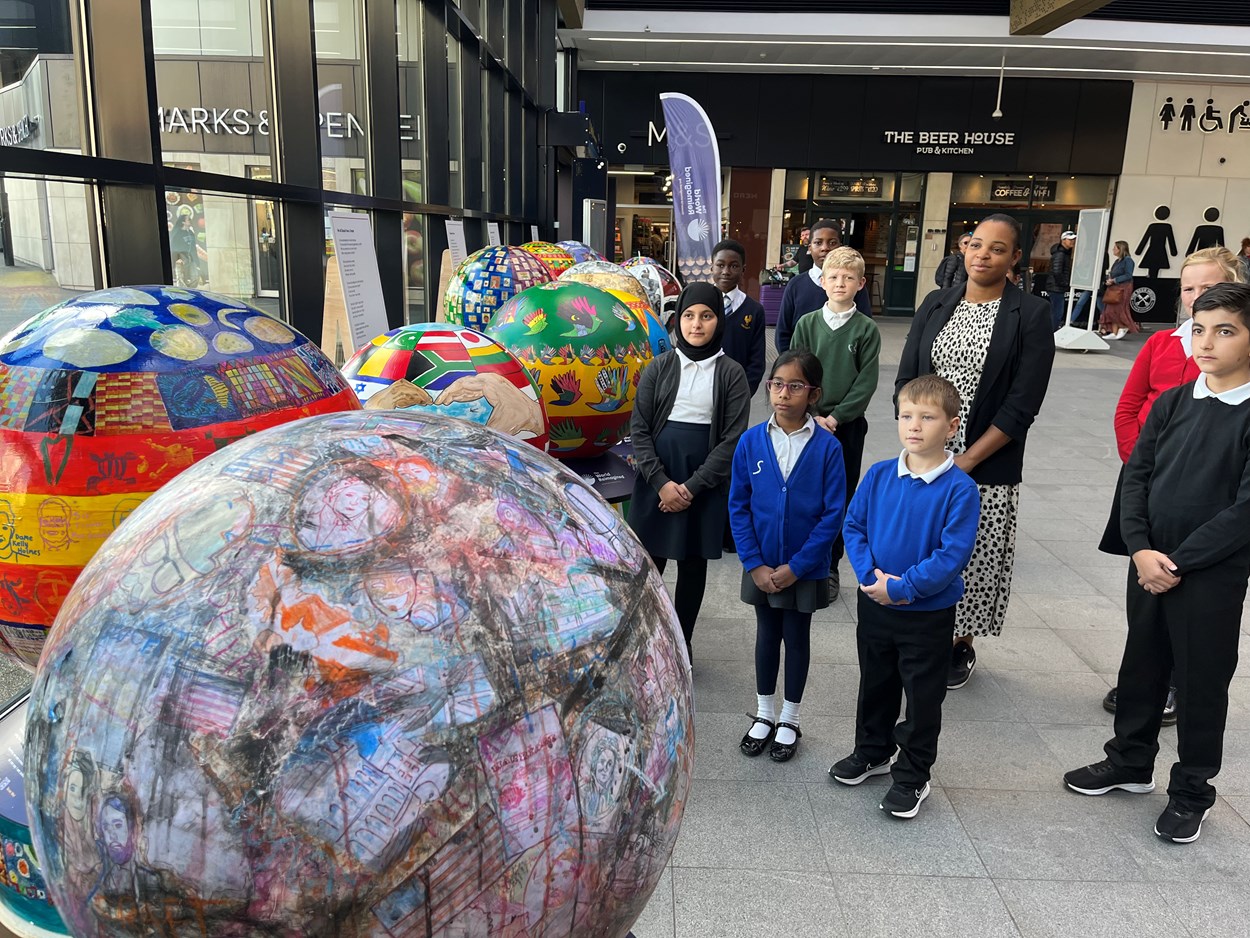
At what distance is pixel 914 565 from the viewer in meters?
3.06

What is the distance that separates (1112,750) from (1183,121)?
23954 mm

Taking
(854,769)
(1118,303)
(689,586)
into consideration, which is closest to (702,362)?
(689,586)

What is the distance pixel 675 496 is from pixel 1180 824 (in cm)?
208

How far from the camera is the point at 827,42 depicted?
18.1 m

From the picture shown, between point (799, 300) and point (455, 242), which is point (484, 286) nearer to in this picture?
point (799, 300)

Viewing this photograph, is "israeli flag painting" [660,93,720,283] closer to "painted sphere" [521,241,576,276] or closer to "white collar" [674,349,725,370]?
"painted sphere" [521,241,576,276]

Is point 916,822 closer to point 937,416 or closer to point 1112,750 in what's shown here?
point 1112,750

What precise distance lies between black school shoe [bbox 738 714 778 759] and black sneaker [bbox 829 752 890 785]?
0.28m

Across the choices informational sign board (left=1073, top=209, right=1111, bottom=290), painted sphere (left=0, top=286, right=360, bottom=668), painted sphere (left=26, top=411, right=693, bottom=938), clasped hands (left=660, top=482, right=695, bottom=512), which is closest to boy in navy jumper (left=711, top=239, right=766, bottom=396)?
clasped hands (left=660, top=482, right=695, bottom=512)

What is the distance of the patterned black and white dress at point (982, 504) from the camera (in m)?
3.80

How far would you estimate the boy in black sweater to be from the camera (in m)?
2.86

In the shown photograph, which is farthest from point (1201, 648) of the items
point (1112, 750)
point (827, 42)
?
point (827, 42)

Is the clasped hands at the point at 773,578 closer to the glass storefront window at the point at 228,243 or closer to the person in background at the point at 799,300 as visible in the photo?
the person in background at the point at 799,300

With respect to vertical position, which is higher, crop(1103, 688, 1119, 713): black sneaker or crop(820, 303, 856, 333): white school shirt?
crop(820, 303, 856, 333): white school shirt
